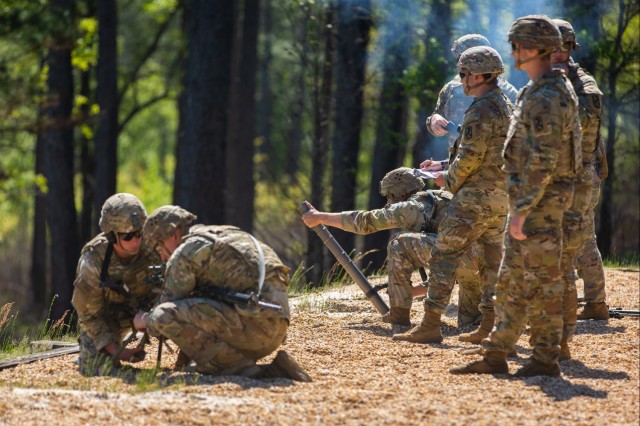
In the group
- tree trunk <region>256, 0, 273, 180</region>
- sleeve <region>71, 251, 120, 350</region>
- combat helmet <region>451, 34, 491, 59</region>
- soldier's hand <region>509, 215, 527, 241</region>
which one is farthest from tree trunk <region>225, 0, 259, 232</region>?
tree trunk <region>256, 0, 273, 180</region>

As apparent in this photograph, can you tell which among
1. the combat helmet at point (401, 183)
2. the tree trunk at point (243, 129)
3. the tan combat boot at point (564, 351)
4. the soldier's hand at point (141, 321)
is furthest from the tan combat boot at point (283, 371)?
the tree trunk at point (243, 129)

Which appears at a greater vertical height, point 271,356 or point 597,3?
point 597,3

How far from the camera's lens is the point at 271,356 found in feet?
26.5

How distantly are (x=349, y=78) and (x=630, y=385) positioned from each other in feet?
32.8

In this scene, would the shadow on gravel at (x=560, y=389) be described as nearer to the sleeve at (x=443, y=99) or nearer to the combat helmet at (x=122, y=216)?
the combat helmet at (x=122, y=216)

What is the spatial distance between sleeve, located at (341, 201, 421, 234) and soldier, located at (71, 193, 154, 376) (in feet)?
5.28

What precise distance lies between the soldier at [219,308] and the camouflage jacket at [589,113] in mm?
2331

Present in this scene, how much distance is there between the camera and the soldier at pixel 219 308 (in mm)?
7082

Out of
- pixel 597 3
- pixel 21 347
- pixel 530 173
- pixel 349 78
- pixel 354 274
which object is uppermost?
pixel 597 3

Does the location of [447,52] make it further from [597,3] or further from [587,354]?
[587,354]

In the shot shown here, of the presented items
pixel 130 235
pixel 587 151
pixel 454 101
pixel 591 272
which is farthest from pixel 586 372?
pixel 130 235

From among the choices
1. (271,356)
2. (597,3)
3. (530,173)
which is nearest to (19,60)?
(597,3)

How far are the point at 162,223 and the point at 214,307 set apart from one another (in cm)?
67

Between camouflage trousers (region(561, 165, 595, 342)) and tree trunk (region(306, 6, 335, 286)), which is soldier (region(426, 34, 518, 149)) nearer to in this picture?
camouflage trousers (region(561, 165, 595, 342))
